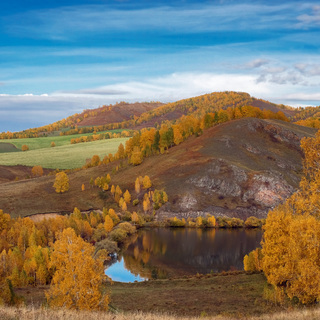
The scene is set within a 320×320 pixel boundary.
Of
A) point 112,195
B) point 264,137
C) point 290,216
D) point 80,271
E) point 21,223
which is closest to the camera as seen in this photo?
point 80,271

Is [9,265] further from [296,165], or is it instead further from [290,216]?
[296,165]

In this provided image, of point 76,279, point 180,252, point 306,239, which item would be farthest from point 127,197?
point 306,239

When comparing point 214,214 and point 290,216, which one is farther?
point 214,214

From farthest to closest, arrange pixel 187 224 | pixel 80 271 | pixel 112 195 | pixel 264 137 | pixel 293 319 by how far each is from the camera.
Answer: pixel 264 137 < pixel 112 195 < pixel 187 224 < pixel 80 271 < pixel 293 319

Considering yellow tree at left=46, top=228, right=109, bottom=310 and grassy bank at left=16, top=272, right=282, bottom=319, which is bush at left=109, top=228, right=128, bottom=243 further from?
→ yellow tree at left=46, top=228, right=109, bottom=310

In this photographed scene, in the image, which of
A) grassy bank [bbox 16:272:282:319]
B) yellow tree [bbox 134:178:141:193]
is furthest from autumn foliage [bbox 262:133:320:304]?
yellow tree [bbox 134:178:141:193]

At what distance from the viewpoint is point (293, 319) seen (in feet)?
57.7

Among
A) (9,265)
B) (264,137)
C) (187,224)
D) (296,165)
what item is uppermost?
(264,137)

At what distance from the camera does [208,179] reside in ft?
498

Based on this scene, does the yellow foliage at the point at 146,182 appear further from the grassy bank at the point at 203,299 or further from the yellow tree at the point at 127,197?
the grassy bank at the point at 203,299

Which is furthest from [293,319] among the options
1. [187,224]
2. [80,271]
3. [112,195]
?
[112,195]

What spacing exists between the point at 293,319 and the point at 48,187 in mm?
167603

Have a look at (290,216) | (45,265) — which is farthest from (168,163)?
(290,216)

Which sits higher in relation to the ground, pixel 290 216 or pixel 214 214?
pixel 290 216
